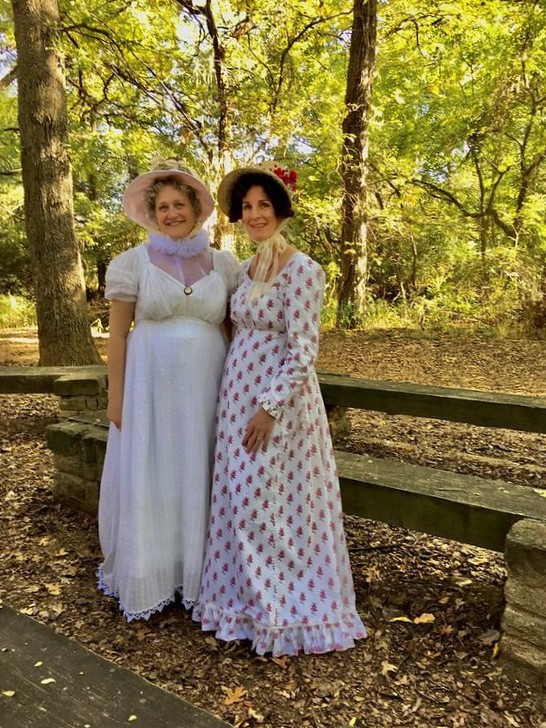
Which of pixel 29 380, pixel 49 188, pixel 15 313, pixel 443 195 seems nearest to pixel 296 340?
pixel 29 380

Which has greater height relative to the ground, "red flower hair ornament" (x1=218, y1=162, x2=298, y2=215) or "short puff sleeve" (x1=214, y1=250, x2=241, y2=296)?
"red flower hair ornament" (x1=218, y1=162, x2=298, y2=215)

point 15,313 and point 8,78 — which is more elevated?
point 8,78

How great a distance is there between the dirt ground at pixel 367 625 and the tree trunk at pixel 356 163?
19.1 ft

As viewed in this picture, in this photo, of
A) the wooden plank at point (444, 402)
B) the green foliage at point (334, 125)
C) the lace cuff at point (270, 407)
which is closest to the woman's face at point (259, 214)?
the lace cuff at point (270, 407)

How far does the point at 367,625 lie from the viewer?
8.02 ft

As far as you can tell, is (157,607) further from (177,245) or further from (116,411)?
(177,245)

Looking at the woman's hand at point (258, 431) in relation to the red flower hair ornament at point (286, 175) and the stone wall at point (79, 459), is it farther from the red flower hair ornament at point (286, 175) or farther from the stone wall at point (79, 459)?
the stone wall at point (79, 459)

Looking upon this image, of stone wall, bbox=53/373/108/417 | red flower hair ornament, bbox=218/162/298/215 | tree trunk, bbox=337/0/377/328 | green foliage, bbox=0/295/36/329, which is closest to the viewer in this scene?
red flower hair ornament, bbox=218/162/298/215

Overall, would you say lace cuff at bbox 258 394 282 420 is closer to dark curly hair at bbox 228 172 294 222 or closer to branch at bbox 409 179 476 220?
dark curly hair at bbox 228 172 294 222

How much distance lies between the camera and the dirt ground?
197cm

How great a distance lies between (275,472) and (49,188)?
15.1 ft

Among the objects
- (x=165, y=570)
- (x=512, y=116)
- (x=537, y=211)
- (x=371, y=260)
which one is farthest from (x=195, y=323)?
(x=537, y=211)

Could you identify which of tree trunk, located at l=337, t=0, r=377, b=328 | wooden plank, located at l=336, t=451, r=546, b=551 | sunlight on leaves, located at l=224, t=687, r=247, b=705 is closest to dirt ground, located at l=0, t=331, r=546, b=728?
sunlight on leaves, located at l=224, t=687, r=247, b=705

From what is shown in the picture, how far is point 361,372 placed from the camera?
7.21 m
